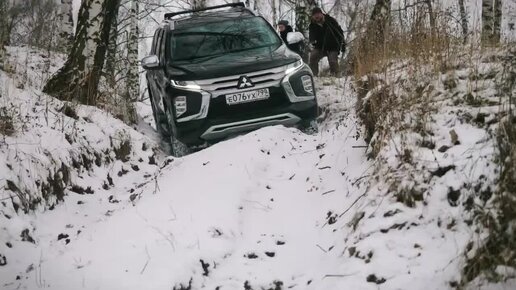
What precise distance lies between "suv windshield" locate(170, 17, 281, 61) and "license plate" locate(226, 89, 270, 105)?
95 centimetres

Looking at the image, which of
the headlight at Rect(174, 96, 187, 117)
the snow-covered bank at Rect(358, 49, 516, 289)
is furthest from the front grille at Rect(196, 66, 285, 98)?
the snow-covered bank at Rect(358, 49, 516, 289)

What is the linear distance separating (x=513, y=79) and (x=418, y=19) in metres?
1.63

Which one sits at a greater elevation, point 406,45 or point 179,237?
point 406,45

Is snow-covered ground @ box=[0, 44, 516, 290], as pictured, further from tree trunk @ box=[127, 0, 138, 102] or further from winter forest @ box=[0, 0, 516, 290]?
tree trunk @ box=[127, 0, 138, 102]

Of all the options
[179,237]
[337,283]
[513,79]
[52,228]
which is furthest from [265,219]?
[513,79]

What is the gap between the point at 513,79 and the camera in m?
3.53

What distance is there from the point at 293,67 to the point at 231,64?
0.79 metres

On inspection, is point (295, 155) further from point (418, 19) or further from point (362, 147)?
point (418, 19)

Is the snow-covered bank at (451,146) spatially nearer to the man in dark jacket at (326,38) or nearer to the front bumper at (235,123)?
the front bumper at (235,123)

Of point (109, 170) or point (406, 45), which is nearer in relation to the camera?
point (406, 45)

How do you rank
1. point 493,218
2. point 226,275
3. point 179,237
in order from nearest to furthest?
point 493,218, point 226,275, point 179,237

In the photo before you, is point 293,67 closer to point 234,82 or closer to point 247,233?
point 234,82

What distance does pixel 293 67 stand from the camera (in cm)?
621

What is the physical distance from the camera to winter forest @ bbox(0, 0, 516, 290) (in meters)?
3.00
